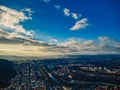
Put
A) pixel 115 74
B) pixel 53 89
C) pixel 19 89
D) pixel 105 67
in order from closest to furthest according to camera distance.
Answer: pixel 19 89 < pixel 53 89 < pixel 115 74 < pixel 105 67

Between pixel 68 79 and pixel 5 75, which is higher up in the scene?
pixel 5 75

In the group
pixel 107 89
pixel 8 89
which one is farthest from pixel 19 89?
pixel 107 89

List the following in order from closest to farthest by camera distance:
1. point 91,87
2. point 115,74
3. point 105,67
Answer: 1. point 91,87
2. point 115,74
3. point 105,67

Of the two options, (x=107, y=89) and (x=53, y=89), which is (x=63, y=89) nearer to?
(x=53, y=89)

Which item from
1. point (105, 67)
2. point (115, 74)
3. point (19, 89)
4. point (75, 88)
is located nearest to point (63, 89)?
point (75, 88)

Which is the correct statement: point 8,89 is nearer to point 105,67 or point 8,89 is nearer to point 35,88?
point 35,88

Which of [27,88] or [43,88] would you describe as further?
[43,88]

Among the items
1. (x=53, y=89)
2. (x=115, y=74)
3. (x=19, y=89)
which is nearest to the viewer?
(x=19, y=89)

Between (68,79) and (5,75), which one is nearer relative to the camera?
(5,75)

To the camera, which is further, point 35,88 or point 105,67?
point 105,67
